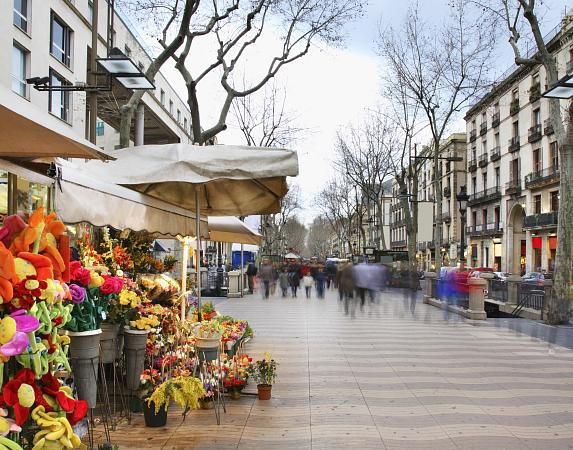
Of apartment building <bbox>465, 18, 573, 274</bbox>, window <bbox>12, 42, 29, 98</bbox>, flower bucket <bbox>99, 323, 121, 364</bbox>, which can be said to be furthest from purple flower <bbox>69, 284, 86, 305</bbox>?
apartment building <bbox>465, 18, 573, 274</bbox>

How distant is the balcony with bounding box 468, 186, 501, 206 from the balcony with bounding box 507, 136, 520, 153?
468cm

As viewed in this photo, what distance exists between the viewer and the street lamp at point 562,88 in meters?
8.56

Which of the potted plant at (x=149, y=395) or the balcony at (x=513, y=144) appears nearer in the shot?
the potted plant at (x=149, y=395)

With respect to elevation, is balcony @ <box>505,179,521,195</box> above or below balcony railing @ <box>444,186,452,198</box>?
below

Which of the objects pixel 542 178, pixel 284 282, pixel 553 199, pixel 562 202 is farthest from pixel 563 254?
pixel 542 178

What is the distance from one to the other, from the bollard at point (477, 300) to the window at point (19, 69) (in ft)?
62.8

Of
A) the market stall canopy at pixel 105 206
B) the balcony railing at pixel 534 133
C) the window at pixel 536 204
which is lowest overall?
the market stall canopy at pixel 105 206

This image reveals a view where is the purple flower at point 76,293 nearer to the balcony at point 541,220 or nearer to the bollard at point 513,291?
the bollard at point 513,291

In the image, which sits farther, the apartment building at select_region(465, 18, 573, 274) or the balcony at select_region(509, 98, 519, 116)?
the balcony at select_region(509, 98, 519, 116)

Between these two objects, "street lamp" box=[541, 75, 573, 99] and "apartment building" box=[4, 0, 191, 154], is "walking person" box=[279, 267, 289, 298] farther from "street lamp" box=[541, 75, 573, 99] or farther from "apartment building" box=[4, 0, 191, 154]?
"street lamp" box=[541, 75, 573, 99]

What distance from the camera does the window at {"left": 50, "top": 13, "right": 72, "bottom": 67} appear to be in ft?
85.1

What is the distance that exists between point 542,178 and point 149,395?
141ft

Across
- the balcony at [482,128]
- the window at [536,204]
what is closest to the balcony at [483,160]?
the balcony at [482,128]

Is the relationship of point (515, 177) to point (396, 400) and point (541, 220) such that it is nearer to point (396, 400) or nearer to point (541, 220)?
point (541, 220)
